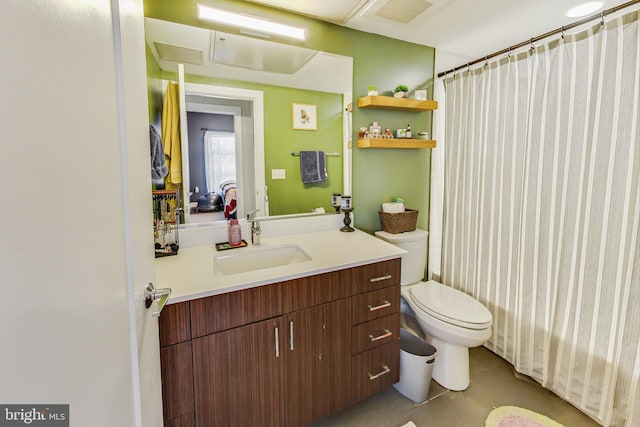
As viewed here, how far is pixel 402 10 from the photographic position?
5.41 ft

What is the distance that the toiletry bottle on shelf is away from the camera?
1.57 metres

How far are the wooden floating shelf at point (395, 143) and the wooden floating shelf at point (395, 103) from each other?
0.22 m

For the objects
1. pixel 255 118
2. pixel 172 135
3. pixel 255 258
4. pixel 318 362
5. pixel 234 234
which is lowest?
pixel 318 362

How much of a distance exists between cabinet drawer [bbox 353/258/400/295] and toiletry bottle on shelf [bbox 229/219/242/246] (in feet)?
2.19

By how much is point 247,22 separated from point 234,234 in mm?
1153

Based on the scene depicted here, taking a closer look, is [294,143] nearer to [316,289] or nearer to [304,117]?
[304,117]

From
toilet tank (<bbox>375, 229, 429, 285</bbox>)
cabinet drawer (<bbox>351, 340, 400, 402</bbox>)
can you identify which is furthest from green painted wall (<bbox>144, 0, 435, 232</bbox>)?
cabinet drawer (<bbox>351, 340, 400, 402</bbox>)

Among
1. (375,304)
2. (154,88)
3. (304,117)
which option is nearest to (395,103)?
(304,117)

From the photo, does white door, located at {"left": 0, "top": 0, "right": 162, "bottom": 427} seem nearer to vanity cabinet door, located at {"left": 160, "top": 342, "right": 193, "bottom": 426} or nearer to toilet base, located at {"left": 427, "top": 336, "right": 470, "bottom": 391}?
vanity cabinet door, located at {"left": 160, "top": 342, "right": 193, "bottom": 426}

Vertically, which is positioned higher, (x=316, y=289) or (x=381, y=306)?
(x=316, y=289)

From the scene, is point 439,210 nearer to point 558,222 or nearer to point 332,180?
point 558,222

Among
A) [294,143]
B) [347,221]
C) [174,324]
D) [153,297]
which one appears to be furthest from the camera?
[347,221]

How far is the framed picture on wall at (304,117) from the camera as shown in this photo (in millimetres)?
1772

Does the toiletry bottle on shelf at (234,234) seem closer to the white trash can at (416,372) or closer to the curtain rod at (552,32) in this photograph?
the white trash can at (416,372)
